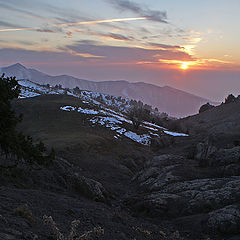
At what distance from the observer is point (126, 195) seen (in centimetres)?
2536

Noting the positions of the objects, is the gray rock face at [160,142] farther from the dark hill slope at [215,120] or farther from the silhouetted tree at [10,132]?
the silhouetted tree at [10,132]

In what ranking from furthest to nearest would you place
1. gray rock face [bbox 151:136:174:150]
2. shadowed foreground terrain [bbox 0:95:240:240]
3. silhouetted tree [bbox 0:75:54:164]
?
gray rock face [bbox 151:136:174:150], silhouetted tree [bbox 0:75:54:164], shadowed foreground terrain [bbox 0:95:240:240]

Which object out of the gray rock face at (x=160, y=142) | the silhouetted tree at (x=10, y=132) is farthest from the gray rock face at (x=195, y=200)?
the gray rock face at (x=160, y=142)

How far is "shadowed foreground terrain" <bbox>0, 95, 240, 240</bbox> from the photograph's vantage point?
1145cm

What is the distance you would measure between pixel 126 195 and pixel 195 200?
8812mm

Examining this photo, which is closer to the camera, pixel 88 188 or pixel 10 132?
pixel 10 132

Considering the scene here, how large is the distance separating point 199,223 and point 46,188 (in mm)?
12077

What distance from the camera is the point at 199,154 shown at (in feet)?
109

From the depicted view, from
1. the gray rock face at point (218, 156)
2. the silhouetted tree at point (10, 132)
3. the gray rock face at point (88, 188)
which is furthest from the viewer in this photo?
the gray rock face at point (218, 156)

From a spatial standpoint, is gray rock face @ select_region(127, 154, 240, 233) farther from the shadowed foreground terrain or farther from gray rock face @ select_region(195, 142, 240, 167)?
gray rock face @ select_region(195, 142, 240, 167)

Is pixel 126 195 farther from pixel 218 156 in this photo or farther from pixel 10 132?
pixel 10 132

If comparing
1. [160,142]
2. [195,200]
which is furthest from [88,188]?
[160,142]

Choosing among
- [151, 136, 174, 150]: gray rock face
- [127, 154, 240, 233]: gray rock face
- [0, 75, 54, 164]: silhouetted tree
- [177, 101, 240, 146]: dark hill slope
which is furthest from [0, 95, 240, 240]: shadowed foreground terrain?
[177, 101, 240, 146]: dark hill slope

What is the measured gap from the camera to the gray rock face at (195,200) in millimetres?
15594
